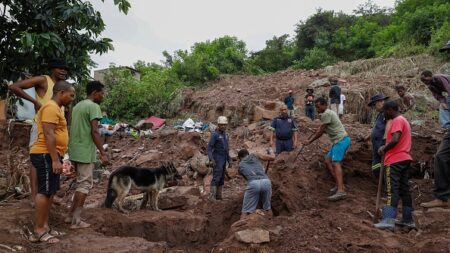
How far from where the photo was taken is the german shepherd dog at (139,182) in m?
6.42

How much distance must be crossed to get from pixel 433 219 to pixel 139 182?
13.9 feet

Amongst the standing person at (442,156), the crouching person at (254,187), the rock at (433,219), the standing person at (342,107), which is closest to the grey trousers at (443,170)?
the standing person at (442,156)

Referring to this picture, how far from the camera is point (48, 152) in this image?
14.6 ft

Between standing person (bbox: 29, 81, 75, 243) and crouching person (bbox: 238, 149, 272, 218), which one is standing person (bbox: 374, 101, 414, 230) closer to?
crouching person (bbox: 238, 149, 272, 218)

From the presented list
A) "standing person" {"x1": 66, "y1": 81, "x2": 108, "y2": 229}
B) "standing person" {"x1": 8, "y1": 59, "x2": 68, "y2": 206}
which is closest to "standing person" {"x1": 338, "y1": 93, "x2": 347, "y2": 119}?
"standing person" {"x1": 66, "y1": 81, "x2": 108, "y2": 229}

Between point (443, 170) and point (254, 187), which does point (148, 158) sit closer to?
point (254, 187)

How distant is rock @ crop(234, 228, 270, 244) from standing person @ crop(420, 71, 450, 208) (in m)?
2.48

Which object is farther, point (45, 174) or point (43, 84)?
point (43, 84)

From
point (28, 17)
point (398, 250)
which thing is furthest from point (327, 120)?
point (28, 17)

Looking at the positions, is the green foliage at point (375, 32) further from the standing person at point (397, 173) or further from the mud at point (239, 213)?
the standing person at point (397, 173)

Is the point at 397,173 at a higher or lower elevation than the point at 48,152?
lower

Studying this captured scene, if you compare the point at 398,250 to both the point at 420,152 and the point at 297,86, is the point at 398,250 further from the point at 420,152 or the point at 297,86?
the point at 297,86

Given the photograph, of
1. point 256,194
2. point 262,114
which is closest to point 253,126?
point 262,114

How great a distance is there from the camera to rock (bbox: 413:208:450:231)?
5131 mm
